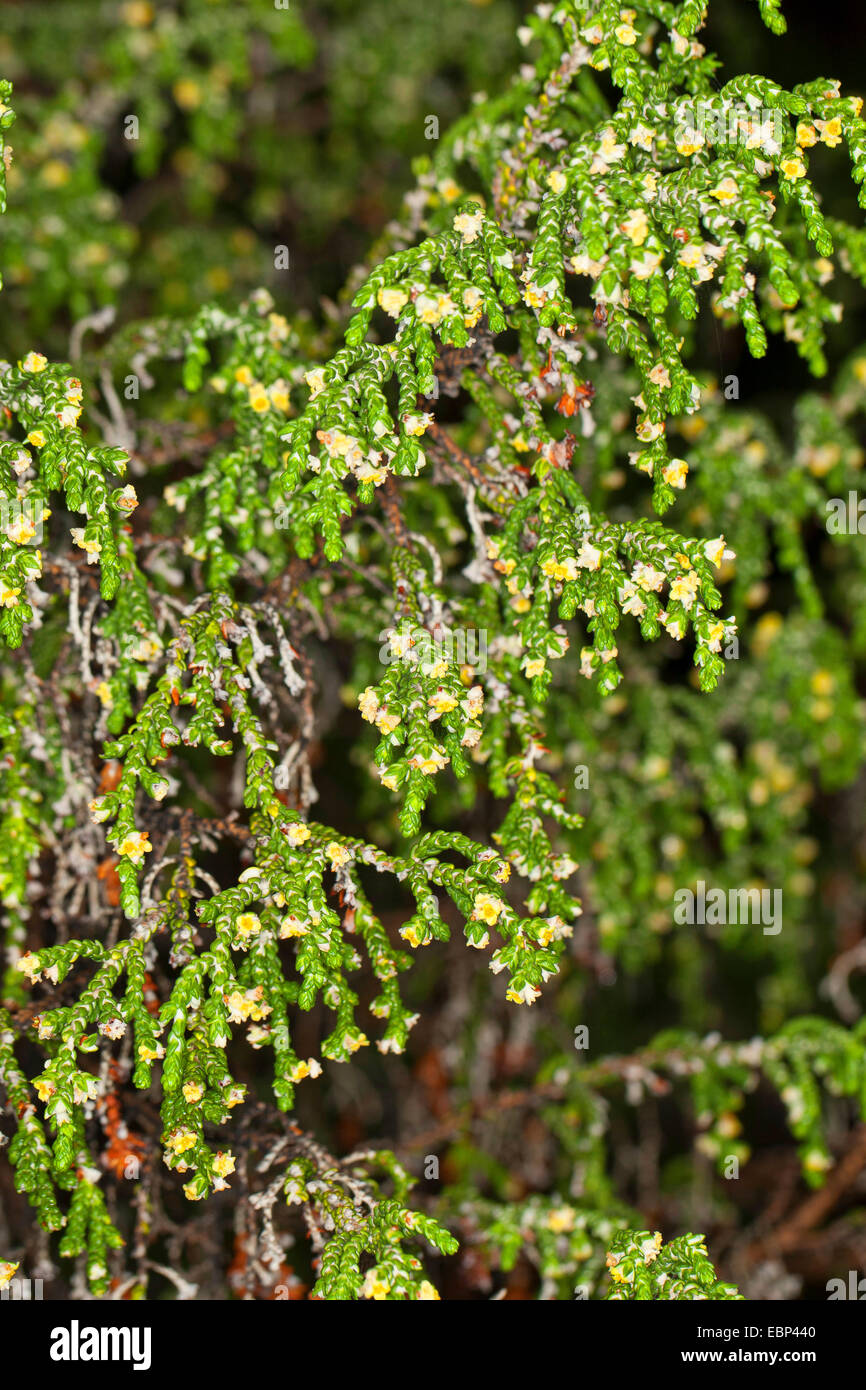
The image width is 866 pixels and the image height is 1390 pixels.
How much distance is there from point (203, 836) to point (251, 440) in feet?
2.70

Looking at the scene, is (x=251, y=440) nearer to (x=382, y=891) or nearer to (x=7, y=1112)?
(x=7, y=1112)

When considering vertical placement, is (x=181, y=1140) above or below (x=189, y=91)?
below

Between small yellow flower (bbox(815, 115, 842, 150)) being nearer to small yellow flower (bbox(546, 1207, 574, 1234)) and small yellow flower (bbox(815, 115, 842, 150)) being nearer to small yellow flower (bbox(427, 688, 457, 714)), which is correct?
small yellow flower (bbox(427, 688, 457, 714))

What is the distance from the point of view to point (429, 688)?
170 centimetres

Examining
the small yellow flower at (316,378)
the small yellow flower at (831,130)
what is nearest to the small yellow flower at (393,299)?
the small yellow flower at (316,378)

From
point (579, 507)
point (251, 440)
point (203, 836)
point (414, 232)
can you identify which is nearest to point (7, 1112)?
point (203, 836)

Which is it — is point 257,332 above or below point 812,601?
above

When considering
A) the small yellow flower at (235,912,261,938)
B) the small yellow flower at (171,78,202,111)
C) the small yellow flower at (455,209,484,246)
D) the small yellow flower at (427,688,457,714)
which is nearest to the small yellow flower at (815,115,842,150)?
the small yellow flower at (455,209,484,246)

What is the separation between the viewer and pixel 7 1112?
1.95 meters

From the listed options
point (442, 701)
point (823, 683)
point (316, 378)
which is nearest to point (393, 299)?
point (316, 378)

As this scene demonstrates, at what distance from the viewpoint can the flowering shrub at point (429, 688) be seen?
1.72 metres

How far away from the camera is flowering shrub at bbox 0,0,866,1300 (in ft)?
5.64

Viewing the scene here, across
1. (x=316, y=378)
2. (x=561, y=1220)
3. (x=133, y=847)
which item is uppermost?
(x=316, y=378)

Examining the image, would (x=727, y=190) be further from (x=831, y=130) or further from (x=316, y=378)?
(x=316, y=378)
